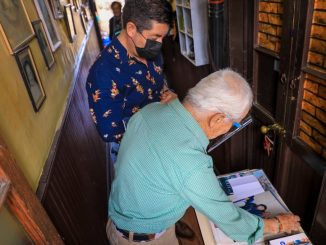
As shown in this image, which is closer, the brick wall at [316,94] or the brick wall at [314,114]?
the brick wall at [316,94]

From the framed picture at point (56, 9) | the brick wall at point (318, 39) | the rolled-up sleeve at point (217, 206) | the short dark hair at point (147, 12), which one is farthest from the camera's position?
the framed picture at point (56, 9)

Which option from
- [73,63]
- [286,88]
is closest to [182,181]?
[286,88]

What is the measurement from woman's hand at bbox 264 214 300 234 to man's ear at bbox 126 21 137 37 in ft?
3.46

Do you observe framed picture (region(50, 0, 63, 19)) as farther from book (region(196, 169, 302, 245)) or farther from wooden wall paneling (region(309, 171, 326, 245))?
wooden wall paneling (region(309, 171, 326, 245))

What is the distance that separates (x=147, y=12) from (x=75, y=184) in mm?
1051

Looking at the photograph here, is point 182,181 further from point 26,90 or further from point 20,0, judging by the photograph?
point 20,0

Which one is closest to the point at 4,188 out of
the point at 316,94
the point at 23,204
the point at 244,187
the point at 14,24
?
the point at 23,204

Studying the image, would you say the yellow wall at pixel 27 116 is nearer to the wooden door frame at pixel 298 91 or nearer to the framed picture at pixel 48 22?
the framed picture at pixel 48 22

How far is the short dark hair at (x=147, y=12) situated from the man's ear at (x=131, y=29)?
0.02 metres

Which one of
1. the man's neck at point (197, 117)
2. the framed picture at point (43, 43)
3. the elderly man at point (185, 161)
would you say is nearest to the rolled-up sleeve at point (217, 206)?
the elderly man at point (185, 161)

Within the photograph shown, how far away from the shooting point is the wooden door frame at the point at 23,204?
0.67 metres

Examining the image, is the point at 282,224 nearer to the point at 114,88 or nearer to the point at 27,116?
the point at 114,88

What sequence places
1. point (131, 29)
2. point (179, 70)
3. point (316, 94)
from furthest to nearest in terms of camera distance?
point (179, 70) < point (131, 29) < point (316, 94)

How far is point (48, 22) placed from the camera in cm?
176
